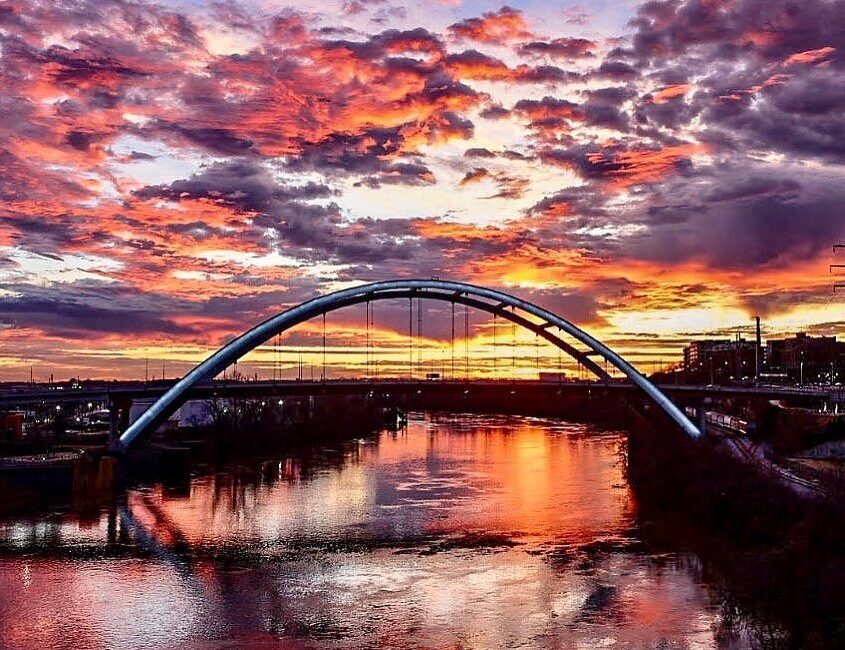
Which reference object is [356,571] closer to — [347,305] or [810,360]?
[347,305]

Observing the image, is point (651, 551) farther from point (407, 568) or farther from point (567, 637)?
point (567, 637)

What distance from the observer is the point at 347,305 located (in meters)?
36.3

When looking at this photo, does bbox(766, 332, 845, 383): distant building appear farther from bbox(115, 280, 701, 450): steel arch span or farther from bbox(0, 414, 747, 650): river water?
bbox(0, 414, 747, 650): river water

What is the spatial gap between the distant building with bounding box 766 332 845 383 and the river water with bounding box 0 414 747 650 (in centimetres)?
4502

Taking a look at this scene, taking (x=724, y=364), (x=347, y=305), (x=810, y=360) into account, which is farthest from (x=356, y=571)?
(x=724, y=364)

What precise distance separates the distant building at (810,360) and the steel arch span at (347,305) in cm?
3462

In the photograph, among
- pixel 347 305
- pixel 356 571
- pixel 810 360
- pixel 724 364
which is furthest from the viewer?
Result: pixel 724 364

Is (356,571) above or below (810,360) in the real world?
below

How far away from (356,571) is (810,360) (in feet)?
234

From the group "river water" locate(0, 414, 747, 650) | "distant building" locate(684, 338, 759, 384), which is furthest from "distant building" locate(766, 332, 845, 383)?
"river water" locate(0, 414, 747, 650)

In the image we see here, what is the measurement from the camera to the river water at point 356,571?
15.2 meters

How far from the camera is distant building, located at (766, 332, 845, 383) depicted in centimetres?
7281

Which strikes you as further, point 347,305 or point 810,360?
point 810,360

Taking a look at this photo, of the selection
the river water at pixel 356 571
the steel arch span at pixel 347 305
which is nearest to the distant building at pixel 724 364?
the steel arch span at pixel 347 305
